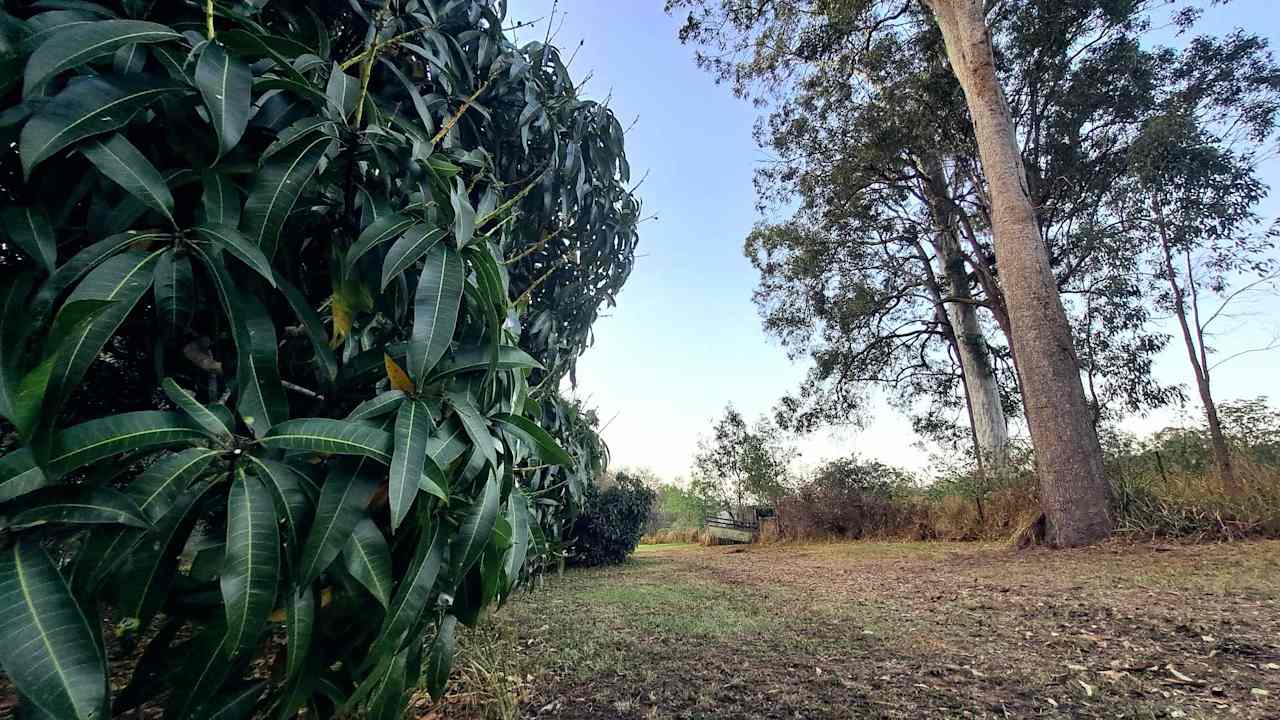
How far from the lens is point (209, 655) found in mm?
625

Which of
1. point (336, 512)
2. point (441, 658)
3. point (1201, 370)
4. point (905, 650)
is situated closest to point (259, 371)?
point (336, 512)

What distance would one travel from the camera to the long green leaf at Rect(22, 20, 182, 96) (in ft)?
1.76

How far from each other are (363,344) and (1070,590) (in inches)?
137

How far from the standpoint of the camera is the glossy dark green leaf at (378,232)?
28.9 inches

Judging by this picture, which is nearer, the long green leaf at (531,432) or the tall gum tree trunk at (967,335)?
the long green leaf at (531,432)

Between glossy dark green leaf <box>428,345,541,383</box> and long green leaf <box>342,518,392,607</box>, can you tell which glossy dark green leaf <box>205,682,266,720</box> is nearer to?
long green leaf <box>342,518,392,607</box>

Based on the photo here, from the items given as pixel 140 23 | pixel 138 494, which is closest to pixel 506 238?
pixel 140 23

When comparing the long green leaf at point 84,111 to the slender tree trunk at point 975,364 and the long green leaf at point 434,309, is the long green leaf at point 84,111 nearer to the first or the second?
the long green leaf at point 434,309

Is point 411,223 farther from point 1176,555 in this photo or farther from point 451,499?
point 1176,555

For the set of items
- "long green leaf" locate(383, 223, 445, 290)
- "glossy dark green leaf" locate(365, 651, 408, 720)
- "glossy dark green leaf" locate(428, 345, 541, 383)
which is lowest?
"glossy dark green leaf" locate(365, 651, 408, 720)

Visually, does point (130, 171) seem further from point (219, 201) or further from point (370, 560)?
point (370, 560)

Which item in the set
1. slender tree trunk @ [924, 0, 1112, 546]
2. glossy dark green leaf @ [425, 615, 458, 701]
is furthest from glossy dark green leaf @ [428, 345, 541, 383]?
slender tree trunk @ [924, 0, 1112, 546]

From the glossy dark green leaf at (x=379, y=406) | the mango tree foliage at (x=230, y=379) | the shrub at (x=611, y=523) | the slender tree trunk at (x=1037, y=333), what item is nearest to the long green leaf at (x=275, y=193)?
the mango tree foliage at (x=230, y=379)

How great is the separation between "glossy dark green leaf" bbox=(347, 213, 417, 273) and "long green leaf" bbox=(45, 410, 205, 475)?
0.27 meters
